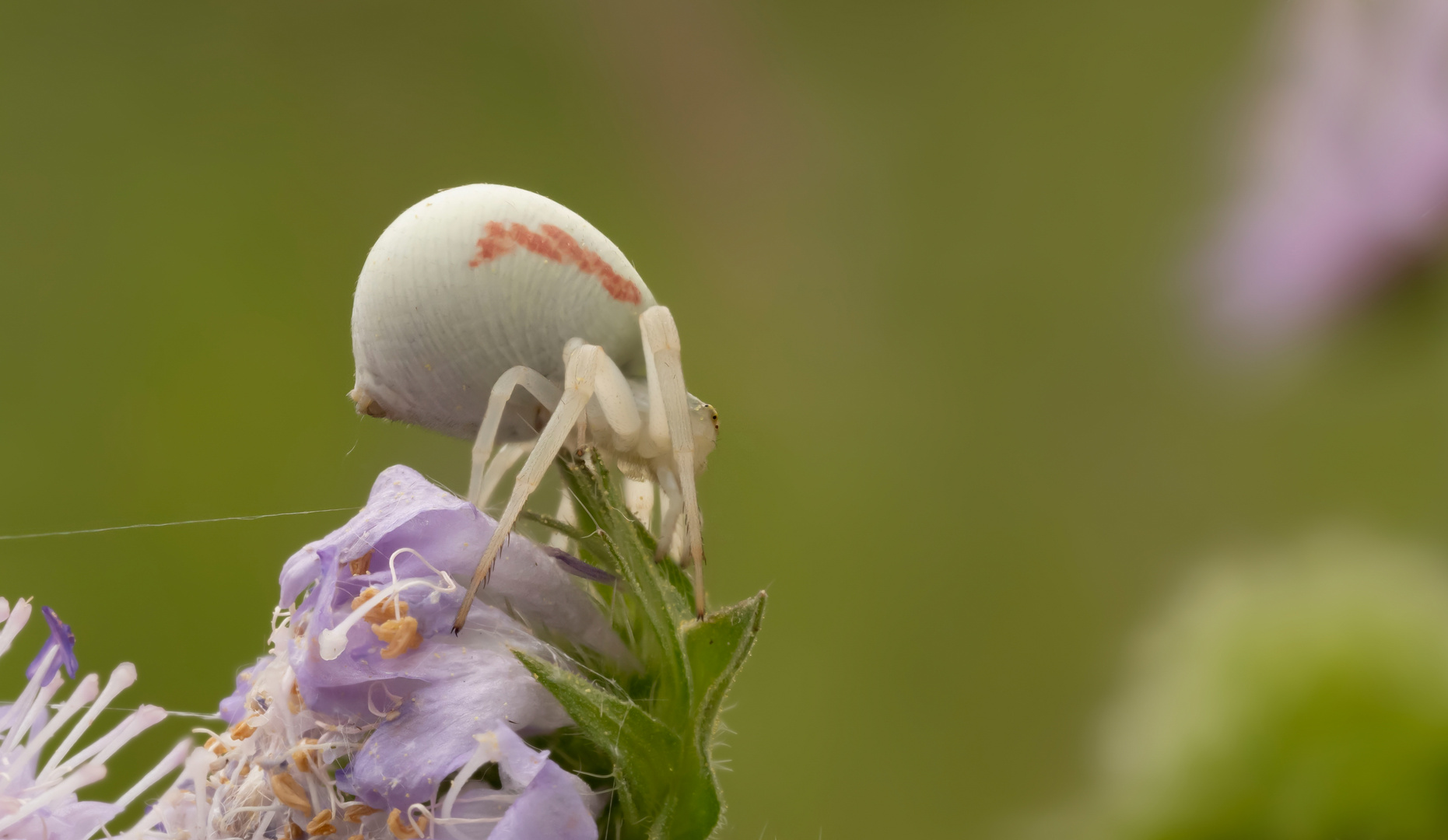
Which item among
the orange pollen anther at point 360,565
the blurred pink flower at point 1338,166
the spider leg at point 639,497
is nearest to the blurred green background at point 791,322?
the blurred pink flower at point 1338,166

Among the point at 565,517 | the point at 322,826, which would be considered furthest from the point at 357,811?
the point at 565,517

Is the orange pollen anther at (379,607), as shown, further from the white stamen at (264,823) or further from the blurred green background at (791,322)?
the blurred green background at (791,322)

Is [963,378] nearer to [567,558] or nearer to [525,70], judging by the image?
[525,70]

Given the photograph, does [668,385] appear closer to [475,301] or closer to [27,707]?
[475,301]

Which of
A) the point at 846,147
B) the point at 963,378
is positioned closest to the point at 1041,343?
the point at 963,378

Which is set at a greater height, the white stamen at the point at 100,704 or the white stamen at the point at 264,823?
the white stamen at the point at 264,823
